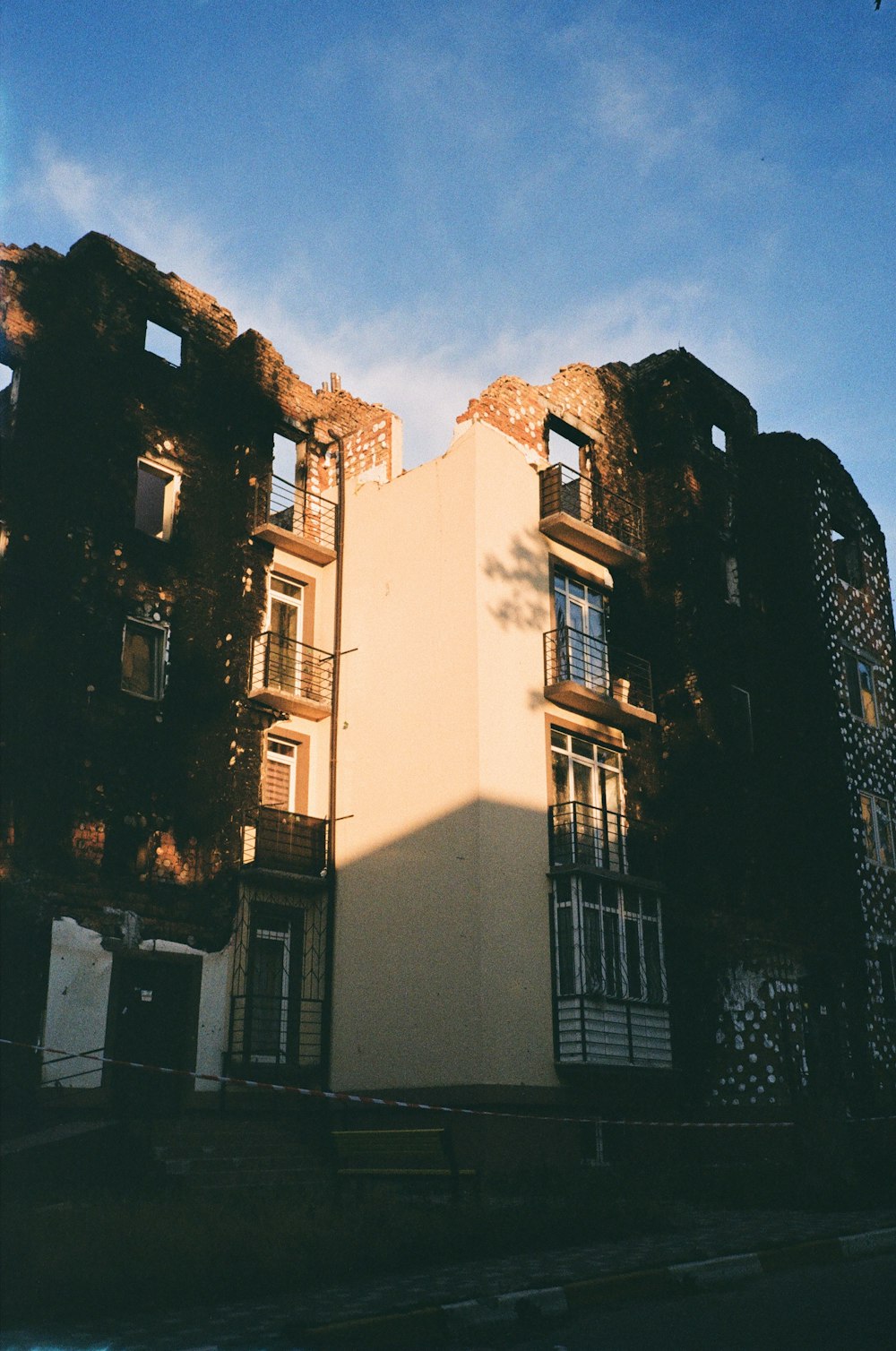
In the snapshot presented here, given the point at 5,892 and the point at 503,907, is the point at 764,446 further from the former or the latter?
the point at 5,892

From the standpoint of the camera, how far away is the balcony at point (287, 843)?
20406 millimetres

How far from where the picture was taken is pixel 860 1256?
1143 cm

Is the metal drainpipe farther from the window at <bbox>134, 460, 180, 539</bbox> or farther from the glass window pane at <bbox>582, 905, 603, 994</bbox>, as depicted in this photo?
the glass window pane at <bbox>582, 905, 603, 994</bbox>

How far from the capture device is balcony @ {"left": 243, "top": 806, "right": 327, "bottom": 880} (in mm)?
20406

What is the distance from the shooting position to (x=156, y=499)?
70.5 ft

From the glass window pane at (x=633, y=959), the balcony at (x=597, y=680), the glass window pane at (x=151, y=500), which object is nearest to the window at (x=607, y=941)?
the glass window pane at (x=633, y=959)

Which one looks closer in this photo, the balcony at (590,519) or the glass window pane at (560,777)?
the glass window pane at (560,777)

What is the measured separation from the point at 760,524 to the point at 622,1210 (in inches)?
711

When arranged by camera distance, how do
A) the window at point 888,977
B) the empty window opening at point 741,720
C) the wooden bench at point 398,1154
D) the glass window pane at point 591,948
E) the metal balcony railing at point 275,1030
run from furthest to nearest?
the window at point 888,977 → the empty window opening at point 741,720 → the glass window pane at point 591,948 → the metal balcony railing at point 275,1030 → the wooden bench at point 398,1154

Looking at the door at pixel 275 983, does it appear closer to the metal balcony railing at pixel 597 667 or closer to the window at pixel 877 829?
the metal balcony railing at pixel 597 667

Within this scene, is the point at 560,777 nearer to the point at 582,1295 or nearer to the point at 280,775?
the point at 280,775

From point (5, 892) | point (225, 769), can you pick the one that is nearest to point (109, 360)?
point (225, 769)

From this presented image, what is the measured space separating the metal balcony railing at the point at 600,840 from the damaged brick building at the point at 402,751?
3.3 inches

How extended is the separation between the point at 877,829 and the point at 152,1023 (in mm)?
16907
